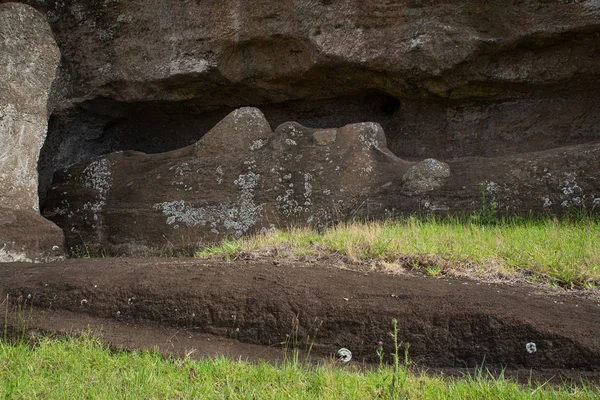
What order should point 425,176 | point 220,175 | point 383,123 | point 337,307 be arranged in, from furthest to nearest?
point 383,123 → point 220,175 → point 425,176 → point 337,307

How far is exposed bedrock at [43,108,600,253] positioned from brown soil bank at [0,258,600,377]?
252cm

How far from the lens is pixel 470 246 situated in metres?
5.62

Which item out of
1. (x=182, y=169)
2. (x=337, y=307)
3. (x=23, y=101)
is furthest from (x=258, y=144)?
(x=337, y=307)

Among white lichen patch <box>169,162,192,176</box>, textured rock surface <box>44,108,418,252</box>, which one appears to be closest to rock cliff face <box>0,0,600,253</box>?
textured rock surface <box>44,108,418,252</box>

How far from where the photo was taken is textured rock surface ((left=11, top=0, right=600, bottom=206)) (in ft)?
Answer: 28.7

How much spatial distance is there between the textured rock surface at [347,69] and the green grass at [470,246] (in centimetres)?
274

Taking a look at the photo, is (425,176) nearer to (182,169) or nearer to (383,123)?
(383,123)

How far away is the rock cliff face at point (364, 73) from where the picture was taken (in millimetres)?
8570

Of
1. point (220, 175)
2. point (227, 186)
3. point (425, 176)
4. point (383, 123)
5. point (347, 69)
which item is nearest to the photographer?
point (425, 176)

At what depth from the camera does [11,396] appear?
3.83 metres

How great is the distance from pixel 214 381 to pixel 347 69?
20.9ft

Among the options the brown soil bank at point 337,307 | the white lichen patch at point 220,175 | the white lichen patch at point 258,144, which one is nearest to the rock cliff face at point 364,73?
the white lichen patch at point 258,144

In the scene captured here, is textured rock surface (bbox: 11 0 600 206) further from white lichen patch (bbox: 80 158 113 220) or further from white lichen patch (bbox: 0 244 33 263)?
white lichen patch (bbox: 0 244 33 263)

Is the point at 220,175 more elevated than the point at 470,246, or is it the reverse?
the point at 220,175
